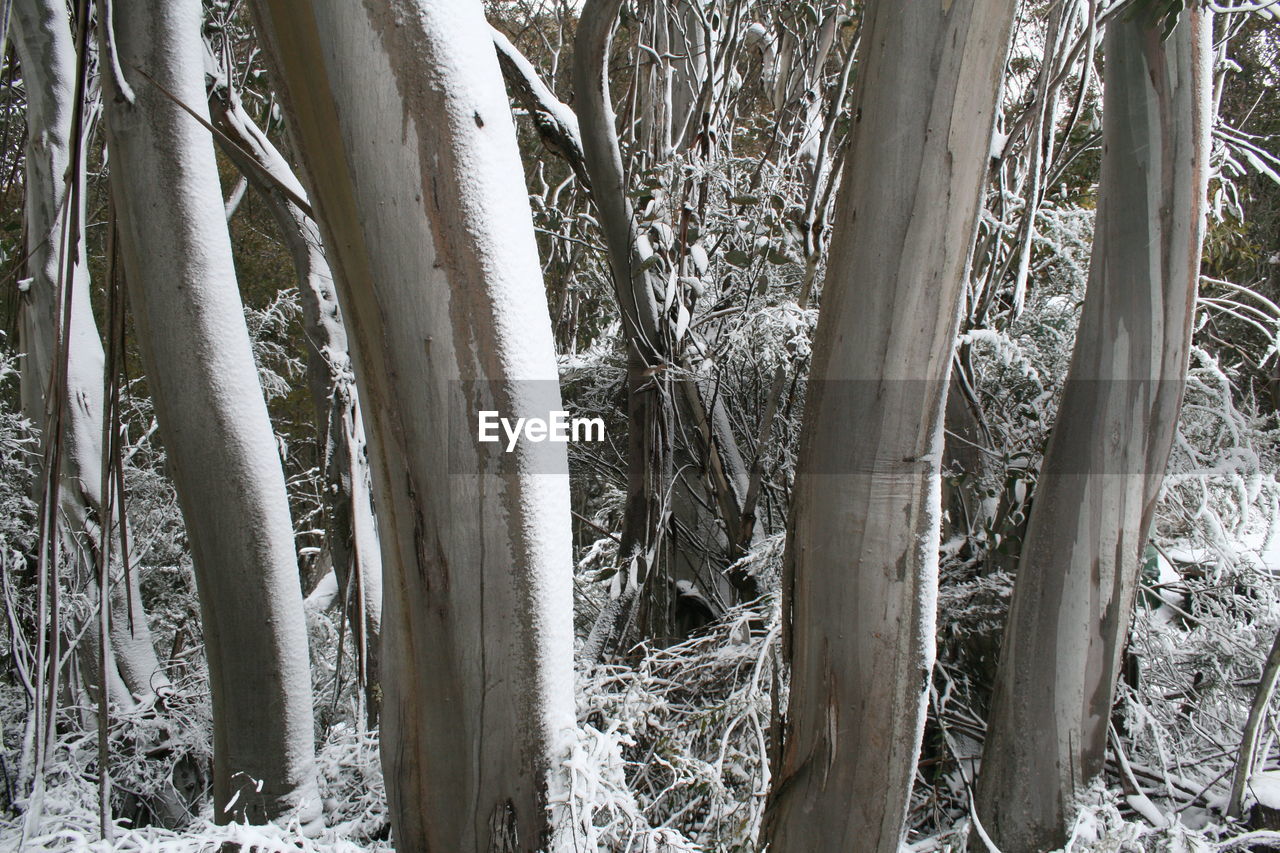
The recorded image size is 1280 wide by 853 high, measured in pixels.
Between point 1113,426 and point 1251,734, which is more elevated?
point 1113,426

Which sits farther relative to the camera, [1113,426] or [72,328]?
[72,328]

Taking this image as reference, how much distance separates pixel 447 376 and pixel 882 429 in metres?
0.82

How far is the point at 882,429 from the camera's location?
165 cm

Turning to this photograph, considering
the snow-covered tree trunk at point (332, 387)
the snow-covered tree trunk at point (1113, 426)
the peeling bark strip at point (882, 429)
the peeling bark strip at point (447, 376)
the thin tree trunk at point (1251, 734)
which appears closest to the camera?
the peeling bark strip at point (447, 376)

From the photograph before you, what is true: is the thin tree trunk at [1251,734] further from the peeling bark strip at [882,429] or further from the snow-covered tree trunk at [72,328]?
the snow-covered tree trunk at [72,328]

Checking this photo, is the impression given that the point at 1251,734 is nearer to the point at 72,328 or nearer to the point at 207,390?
the point at 207,390

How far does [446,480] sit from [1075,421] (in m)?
1.68

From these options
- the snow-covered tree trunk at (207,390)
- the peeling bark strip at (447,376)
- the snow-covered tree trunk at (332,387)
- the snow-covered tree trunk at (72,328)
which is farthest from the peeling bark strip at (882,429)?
the snow-covered tree trunk at (72,328)

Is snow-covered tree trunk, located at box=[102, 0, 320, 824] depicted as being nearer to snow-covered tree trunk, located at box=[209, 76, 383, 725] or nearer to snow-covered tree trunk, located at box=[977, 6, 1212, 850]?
snow-covered tree trunk, located at box=[209, 76, 383, 725]

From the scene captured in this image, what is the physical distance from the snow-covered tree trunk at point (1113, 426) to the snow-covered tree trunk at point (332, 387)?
1962 millimetres

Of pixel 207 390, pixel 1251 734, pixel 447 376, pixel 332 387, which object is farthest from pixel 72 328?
pixel 1251 734

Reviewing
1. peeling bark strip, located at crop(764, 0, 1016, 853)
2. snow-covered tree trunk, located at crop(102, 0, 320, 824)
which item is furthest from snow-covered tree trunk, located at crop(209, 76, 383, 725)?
peeling bark strip, located at crop(764, 0, 1016, 853)

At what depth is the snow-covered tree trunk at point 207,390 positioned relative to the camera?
2.23 metres

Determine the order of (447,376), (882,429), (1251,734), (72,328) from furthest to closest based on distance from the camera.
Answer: (72,328) → (1251,734) → (882,429) → (447,376)
